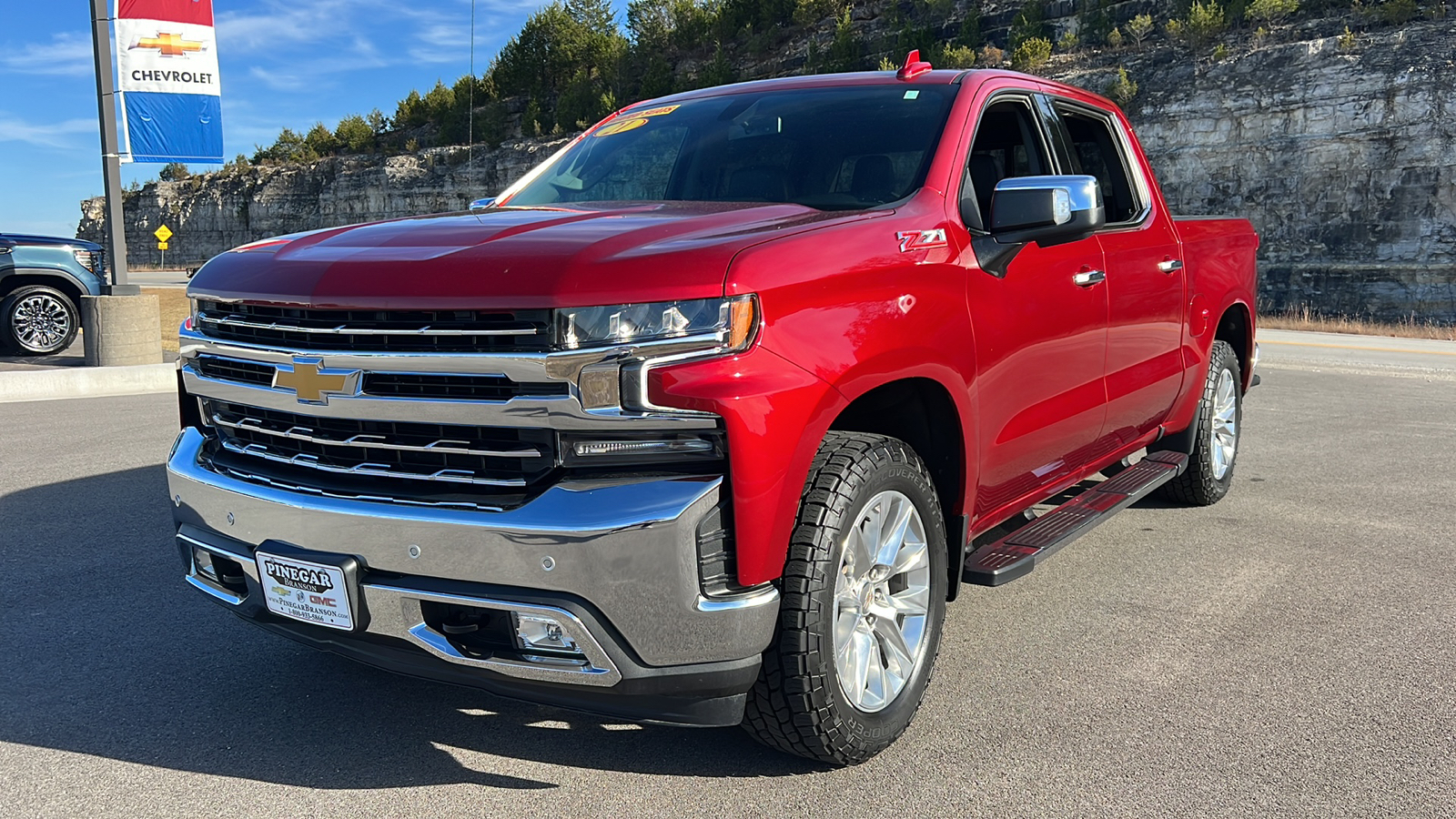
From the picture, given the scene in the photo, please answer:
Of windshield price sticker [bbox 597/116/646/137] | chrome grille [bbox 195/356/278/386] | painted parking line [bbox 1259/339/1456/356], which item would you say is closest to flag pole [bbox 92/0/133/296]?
windshield price sticker [bbox 597/116/646/137]

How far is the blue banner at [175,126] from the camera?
43.1 feet

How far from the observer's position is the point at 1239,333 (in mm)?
6215

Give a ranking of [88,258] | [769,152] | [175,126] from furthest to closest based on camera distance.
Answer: [175,126], [88,258], [769,152]

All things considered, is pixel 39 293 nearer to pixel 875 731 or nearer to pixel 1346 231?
pixel 875 731

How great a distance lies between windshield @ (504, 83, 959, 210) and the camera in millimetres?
3652

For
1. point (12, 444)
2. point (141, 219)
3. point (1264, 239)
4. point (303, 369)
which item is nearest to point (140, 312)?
point (12, 444)

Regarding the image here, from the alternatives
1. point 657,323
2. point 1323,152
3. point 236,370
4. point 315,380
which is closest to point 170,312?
point 236,370

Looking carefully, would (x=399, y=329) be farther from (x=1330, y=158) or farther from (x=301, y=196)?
(x=301, y=196)

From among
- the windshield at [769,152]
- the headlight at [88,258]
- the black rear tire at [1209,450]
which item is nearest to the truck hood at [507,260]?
the windshield at [769,152]

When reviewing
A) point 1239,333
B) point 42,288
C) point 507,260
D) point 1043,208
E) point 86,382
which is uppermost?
point 42,288

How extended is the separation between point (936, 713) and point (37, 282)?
13.0m

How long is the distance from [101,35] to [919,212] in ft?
41.0

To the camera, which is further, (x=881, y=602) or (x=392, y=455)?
(x=881, y=602)

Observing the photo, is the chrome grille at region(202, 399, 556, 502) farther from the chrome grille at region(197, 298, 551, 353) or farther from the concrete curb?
the concrete curb
